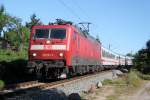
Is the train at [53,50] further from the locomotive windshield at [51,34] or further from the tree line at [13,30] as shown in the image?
the tree line at [13,30]

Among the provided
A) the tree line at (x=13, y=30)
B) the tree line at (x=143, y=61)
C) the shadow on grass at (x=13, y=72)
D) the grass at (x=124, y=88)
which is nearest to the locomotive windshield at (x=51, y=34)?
the shadow on grass at (x=13, y=72)

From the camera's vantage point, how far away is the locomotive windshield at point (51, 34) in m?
23.9

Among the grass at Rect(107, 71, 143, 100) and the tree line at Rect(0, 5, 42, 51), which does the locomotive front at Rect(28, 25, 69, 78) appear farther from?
the tree line at Rect(0, 5, 42, 51)

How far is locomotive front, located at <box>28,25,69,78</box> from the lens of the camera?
23.2m

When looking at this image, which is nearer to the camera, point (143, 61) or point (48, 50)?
point (48, 50)

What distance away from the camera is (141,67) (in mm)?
46625

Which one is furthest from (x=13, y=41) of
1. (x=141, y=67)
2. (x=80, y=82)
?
(x=80, y=82)

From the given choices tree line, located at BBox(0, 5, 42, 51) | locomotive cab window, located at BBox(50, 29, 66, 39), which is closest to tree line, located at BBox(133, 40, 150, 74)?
locomotive cab window, located at BBox(50, 29, 66, 39)

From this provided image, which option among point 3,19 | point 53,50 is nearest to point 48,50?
point 53,50

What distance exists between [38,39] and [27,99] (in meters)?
11.0

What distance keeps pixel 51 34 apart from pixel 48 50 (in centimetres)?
113

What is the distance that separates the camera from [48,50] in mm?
23438

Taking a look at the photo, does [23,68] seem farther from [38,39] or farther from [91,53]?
[91,53]

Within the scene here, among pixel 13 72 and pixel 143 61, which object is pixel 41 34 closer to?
pixel 13 72
